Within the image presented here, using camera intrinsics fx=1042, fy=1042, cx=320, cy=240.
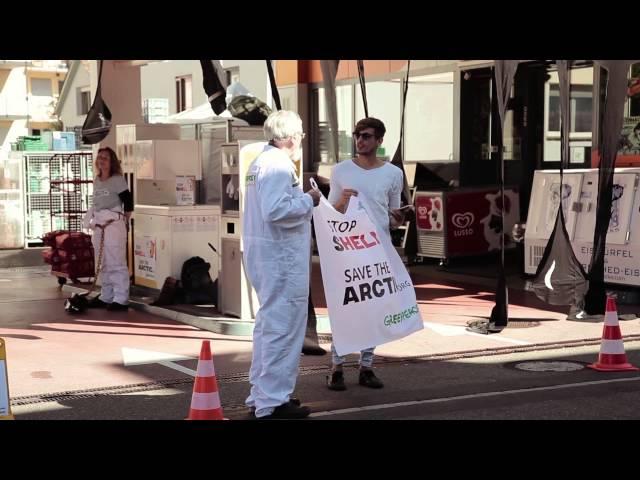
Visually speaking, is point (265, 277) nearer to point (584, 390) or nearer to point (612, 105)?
point (584, 390)

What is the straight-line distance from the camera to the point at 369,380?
7.95 m

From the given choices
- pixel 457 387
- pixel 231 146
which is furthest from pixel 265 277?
pixel 231 146

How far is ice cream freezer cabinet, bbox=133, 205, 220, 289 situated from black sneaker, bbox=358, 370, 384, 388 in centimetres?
Result: 477

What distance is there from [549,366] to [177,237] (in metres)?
5.19

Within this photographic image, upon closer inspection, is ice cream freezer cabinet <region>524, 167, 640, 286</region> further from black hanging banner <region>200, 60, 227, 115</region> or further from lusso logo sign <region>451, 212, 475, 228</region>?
black hanging banner <region>200, 60, 227, 115</region>

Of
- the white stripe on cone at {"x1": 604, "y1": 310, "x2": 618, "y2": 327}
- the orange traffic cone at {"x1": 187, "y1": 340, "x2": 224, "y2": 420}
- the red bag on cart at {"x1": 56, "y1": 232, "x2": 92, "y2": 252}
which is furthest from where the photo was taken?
the red bag on cart at {"x1": 56, "y1": 232, "x2": 92, "y2": 252}

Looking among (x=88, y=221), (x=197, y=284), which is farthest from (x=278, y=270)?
(x=88, y=221)

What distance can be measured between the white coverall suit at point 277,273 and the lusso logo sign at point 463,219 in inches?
374

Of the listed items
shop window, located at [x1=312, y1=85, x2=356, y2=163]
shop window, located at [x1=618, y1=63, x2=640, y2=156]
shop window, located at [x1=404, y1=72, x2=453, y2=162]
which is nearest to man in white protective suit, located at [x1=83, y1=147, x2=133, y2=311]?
shop window, located at [x1=618, y1=63, x2=640, y2=156]

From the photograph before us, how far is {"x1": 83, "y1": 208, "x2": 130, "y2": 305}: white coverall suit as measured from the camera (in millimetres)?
12266

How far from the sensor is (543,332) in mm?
10477

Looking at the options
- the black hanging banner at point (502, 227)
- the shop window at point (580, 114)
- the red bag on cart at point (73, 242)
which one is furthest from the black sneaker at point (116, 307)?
the shop window at point (580, 114)

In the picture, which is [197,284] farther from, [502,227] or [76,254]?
[502,227]

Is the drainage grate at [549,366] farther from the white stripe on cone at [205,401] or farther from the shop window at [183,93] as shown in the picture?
the shop window at [183,93]
